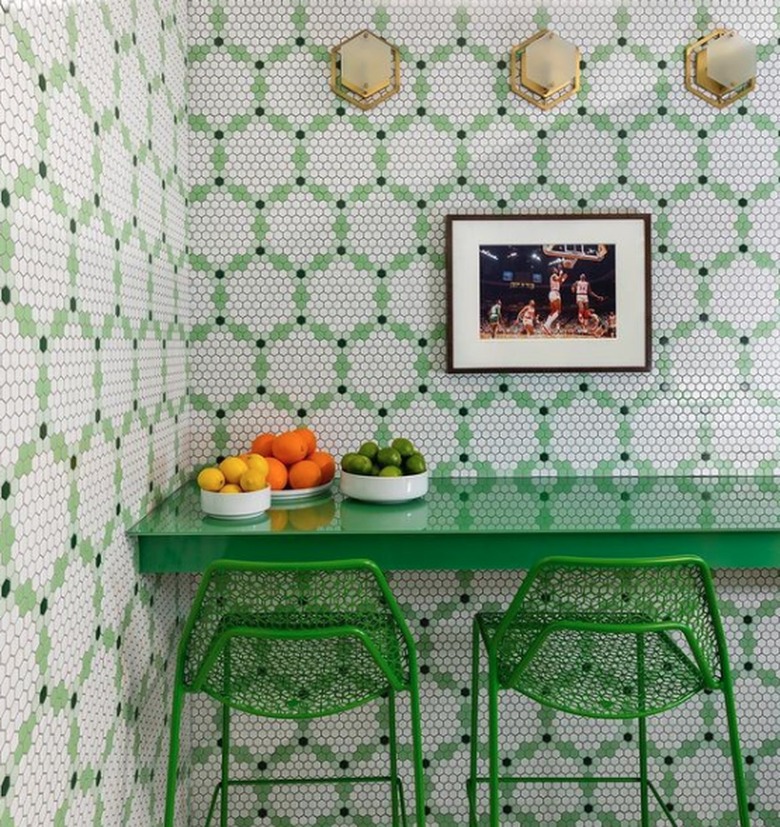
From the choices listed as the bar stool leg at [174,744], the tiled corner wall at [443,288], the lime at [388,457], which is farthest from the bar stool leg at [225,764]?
the lime at [388,457]

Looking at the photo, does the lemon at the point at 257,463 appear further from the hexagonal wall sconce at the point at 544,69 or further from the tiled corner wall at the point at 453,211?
the hexagonal wall sconce at the point at 544,69

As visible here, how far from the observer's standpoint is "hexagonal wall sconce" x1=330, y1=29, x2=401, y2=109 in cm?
244

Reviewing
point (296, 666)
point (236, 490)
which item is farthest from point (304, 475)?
point (296, 666)

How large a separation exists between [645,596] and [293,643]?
0.72m

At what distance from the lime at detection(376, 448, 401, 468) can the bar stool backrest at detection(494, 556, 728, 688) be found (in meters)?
0.61

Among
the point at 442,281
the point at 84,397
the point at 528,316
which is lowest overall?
the point at 84,397

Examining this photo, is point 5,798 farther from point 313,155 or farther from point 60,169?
point 313,155

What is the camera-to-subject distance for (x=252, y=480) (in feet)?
6.75

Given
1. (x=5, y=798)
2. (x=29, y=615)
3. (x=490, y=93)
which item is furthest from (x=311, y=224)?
(x=5, y=798)

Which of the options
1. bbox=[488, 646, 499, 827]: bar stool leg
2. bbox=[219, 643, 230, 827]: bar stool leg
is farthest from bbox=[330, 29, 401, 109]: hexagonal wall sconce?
bbox=[219, 643, 230, 827]: bar stool leg

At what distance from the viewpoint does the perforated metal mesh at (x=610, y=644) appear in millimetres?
1698

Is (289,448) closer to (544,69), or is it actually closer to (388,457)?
(388,457)

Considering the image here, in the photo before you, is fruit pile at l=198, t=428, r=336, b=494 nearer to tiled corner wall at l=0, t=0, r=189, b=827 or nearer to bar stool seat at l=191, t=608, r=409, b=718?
tiled corner wall at l=0, t=0, r=189, b=827

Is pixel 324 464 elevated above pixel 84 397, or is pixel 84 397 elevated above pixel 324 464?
pixel 84 397
